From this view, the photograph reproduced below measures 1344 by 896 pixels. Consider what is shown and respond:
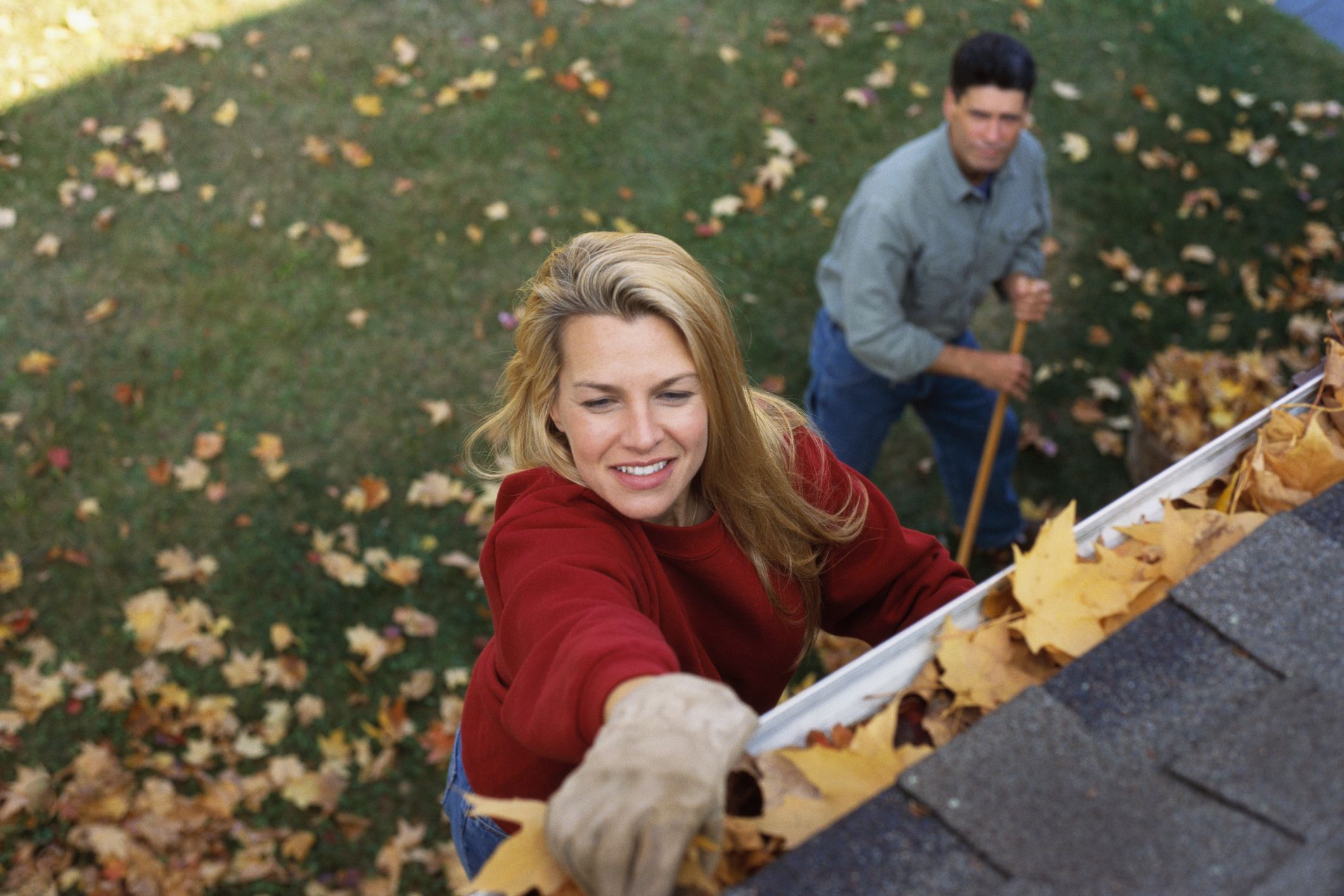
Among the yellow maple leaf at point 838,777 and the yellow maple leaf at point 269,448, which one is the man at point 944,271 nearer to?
the yellow maple leaf at point 838,777

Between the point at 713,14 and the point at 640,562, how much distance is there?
645cm

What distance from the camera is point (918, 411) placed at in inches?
166

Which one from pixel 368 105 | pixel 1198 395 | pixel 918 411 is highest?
pixel 1198 395

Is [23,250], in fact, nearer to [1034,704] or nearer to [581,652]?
[581,652]

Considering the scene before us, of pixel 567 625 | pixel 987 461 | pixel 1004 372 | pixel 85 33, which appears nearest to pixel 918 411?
pixel 987 461

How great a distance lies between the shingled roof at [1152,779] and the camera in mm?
982

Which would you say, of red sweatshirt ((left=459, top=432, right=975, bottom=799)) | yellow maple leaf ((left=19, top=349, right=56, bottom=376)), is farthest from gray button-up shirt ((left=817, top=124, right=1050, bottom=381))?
yellow maple leaf ((left=19, top=349, right=56, bottom=376))

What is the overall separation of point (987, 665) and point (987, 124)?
2757 millimetres

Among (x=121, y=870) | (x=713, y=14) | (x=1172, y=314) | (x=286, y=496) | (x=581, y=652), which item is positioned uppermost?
(x=581, y=652)

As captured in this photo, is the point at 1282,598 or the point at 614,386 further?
the point at 614,386

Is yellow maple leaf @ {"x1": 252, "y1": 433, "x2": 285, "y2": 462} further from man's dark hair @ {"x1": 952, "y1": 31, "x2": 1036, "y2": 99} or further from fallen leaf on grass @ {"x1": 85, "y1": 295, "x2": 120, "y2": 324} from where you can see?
man's dark hair @ {"x1": 952, "y1": 31, "x2": 1036, "y2": 99}

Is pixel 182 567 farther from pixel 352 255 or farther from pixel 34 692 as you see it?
pixel 352 255

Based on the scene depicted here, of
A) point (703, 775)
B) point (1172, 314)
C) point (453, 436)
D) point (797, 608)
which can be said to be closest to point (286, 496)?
point (453, 436)

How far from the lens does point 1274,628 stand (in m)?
1.18
